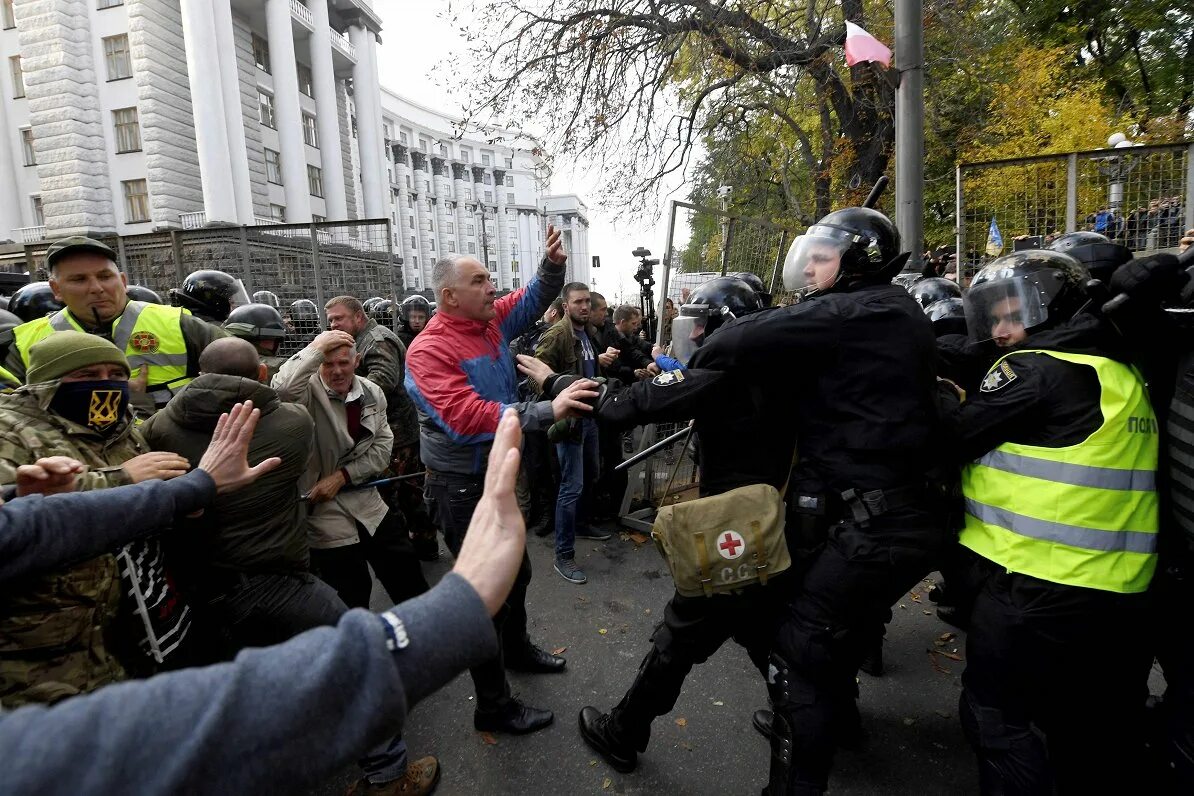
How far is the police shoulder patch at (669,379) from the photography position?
7.23ft

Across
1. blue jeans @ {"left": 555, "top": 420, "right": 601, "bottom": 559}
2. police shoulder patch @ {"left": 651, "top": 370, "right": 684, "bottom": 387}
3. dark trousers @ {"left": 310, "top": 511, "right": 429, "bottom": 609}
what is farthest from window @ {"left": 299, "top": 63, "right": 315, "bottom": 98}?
police shoulder patch @ {"left": 651, "top": 370, "right": 684, "bottom": 387}

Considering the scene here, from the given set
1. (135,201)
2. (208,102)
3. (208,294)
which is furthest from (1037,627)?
(135,201)

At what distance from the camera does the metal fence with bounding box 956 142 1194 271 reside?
5332mm

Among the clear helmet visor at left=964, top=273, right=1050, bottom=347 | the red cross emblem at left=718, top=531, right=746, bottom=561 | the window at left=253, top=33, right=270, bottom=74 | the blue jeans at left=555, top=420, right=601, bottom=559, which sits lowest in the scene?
the blue jeans at left=555, top=420, right=601, bottom=559

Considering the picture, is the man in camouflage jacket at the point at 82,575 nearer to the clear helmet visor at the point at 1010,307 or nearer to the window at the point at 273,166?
the clear helmet visor at the point at 1010,307

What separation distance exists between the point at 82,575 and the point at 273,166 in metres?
31.4

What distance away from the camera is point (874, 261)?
2.24 metres

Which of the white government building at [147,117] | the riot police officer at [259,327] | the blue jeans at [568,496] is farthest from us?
the white government building at [147,117]

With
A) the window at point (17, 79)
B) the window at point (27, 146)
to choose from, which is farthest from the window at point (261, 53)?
the window at point (27, 146)

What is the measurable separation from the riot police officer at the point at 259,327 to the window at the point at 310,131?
31.8 metres

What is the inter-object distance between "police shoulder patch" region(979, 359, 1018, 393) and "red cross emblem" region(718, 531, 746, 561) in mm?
925

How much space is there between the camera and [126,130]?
23672 mm

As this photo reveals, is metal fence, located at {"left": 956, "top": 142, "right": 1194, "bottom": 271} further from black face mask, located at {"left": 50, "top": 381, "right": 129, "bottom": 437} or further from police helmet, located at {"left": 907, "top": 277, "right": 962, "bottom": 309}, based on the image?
black face mask, located at {"left": 50, "top": 381, "right": 129, "bottom": 437}

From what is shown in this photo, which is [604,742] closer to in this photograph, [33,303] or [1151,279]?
[1151,279]
